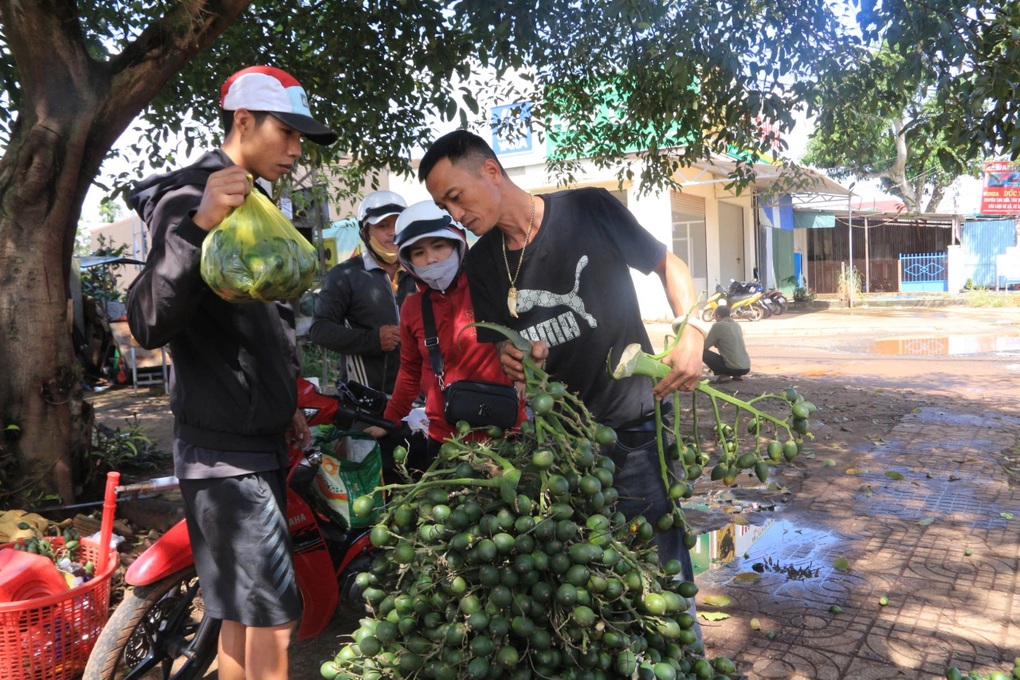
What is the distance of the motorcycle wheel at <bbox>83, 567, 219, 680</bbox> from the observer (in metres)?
2.53

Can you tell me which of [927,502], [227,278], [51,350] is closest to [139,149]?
[51,350]

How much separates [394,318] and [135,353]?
28.7 ft

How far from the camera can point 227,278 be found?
173 centimetres

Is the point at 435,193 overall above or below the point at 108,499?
above

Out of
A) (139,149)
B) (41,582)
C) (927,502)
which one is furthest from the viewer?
(139,149)

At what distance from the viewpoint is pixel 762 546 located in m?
4.36

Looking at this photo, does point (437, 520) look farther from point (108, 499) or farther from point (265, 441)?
point (108, 499)

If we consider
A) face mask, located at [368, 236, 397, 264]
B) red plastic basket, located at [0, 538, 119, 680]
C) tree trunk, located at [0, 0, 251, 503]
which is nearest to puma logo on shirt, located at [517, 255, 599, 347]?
red plastic basket, located at [0, 538, 119, 680]

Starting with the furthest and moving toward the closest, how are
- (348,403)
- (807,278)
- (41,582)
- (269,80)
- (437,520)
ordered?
(807,278) → (348,403) → (41,582) → (269,80) → (437,520)

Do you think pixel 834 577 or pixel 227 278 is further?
pixel 834 577

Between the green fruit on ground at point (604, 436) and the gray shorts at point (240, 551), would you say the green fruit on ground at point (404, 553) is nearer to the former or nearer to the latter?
the green fruit on ground at point (604, 436)

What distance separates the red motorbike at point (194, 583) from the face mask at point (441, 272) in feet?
2.01

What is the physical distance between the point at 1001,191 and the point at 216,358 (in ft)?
107

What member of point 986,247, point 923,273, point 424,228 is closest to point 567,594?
point 424,228
